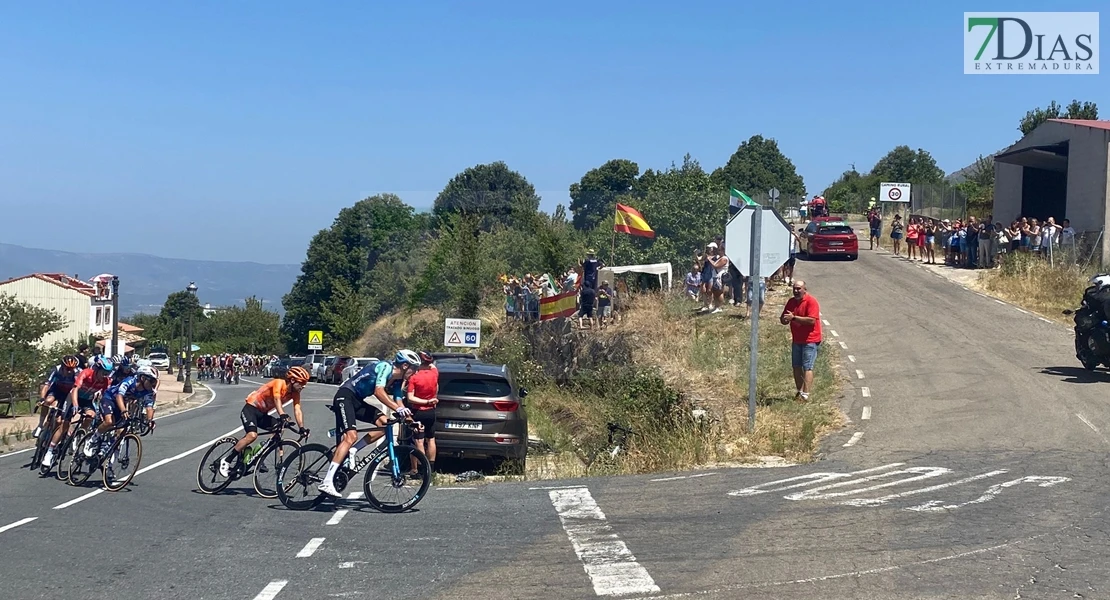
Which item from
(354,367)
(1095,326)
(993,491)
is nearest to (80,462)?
(354,367)

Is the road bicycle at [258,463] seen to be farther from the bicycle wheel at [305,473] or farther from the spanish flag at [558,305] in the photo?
the spanish flag at [558,305]

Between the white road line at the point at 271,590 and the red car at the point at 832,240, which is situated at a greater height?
the red car at the point at 832,240

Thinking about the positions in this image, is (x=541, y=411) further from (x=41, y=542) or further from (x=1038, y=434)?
(x=41, y=542)

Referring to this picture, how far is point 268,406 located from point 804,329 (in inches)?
327

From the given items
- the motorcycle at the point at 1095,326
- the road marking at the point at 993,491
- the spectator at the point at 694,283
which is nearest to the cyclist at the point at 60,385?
the road marking at the point at 993,491

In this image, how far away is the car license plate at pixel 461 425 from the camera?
15.6 meters

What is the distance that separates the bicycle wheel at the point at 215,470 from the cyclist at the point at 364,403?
6.75ft

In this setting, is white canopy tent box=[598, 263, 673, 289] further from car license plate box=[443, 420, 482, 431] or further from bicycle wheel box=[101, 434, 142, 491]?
bicycle wheel box=[101, 434, 142, 491]

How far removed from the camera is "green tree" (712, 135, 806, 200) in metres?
92.5

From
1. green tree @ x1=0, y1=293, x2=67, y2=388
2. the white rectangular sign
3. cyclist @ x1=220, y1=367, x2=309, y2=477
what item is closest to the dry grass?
the white rectangular sign

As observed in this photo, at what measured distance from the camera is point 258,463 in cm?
1265

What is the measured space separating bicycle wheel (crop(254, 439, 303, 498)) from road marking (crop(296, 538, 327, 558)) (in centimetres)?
283

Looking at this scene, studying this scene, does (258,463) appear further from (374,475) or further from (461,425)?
(461,425)

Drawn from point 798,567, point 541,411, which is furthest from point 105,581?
point 541,411
